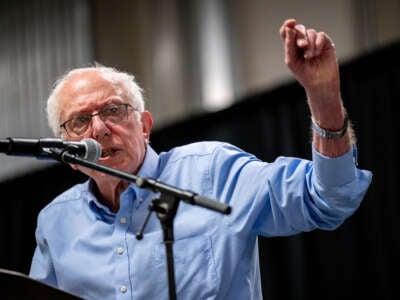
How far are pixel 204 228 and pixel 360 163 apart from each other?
5.80 ft

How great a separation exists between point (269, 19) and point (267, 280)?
1623 millimetres

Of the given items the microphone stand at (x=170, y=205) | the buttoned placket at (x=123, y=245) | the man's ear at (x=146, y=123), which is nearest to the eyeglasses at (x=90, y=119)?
the man's ear at (x=146, y=123)

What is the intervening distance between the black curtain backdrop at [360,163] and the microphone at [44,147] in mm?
2139

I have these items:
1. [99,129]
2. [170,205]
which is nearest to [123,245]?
[99,129]

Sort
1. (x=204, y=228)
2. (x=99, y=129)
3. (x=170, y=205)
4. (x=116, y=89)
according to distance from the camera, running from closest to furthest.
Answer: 1. (x=170, y=205)
2. (x=204, y=228)
3. (x=99, y=129)
4. (x=116, y=89)

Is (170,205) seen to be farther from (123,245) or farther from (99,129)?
(99,129)

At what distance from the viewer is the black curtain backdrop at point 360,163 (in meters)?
3.60

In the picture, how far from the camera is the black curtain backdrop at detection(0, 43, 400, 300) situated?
3598mm

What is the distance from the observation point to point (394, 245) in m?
3.55

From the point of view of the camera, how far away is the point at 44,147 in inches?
67.9

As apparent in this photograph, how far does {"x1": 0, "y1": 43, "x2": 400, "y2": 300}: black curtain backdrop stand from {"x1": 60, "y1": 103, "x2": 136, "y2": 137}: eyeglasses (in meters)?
1.70

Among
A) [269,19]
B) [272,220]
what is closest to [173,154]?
[272,220]

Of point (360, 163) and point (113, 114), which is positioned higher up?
point (113, 114)

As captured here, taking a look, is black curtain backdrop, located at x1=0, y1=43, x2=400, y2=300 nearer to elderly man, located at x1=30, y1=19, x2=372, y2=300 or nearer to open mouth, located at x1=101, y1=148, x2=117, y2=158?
elderly man, located at x1=30, y1=19, x2=372, y2=300
